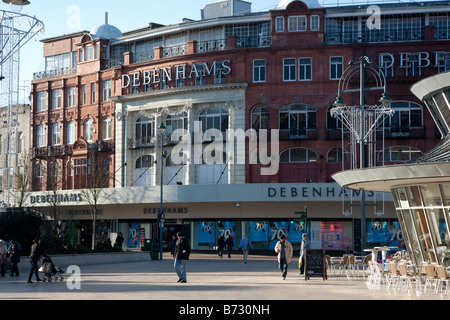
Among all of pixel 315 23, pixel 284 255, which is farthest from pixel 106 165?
pixel 284 255

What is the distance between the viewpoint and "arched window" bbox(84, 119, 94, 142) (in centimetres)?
7031

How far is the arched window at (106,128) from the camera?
2707 inches

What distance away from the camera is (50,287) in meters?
26.9

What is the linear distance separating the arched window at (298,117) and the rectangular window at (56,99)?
25.0 metres

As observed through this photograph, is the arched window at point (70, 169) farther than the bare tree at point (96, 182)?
Yes

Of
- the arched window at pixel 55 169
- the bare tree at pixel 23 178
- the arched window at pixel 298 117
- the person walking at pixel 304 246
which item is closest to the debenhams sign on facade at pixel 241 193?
the bare tree at pixel 23 178

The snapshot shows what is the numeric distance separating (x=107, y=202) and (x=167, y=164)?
19.7 feet

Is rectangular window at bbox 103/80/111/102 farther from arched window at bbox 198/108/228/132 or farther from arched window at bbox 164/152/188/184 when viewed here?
arched window at bbox 198/108/228/132

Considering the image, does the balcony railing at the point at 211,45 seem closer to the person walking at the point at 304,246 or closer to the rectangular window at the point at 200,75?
the rectangular window at the point at 200,75

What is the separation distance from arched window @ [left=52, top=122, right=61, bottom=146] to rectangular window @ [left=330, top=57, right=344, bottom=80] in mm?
28616

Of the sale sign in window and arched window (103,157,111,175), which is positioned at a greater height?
arched window (103,157,111,175)

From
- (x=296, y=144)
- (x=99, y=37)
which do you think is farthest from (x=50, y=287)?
(x=99, y=37)

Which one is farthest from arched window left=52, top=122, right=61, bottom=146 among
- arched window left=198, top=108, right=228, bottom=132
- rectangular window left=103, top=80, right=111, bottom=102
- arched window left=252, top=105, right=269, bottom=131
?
arched window left=252, top=105, right=269, bottom=131
